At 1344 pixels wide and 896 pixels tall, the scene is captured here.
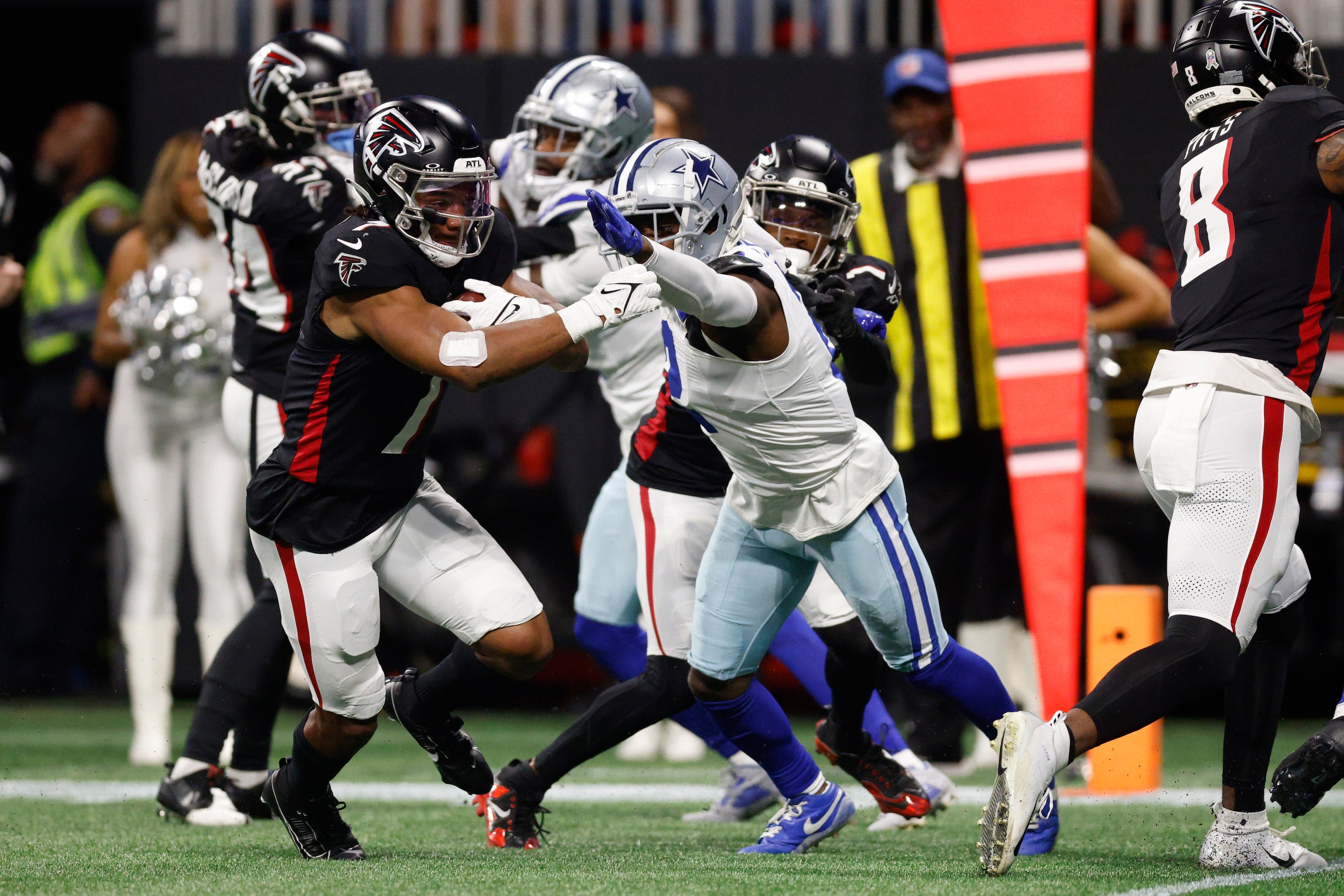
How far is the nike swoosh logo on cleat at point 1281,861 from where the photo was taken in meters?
4.02

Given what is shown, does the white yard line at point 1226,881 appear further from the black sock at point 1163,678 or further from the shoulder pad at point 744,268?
the shoulder pad at point 744,268

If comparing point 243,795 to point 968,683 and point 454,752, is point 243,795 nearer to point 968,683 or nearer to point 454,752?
point 454,752

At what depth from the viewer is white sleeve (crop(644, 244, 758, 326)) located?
3.58m

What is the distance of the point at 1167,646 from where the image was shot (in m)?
3.77

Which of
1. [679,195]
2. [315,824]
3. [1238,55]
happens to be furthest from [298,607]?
[1238,55]

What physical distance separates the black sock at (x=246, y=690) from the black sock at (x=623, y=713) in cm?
84

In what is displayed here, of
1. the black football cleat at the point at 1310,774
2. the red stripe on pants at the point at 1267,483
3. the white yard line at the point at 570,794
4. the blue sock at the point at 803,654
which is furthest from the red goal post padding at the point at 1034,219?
the black football cleat at the point at 1310,774

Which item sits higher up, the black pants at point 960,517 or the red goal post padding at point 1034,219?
Answer: the red goal post padding at point 1034,219

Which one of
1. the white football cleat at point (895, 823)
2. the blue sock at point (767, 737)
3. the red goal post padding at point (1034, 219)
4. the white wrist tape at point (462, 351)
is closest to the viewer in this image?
the white wrist tape at point (462, 351)

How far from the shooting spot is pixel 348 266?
388 centimetres

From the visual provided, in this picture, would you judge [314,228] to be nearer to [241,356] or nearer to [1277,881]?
[241,356]

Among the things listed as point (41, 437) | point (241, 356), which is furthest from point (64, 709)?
point (241, 356)

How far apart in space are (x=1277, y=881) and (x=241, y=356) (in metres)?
3.10

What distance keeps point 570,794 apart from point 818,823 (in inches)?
61.1
